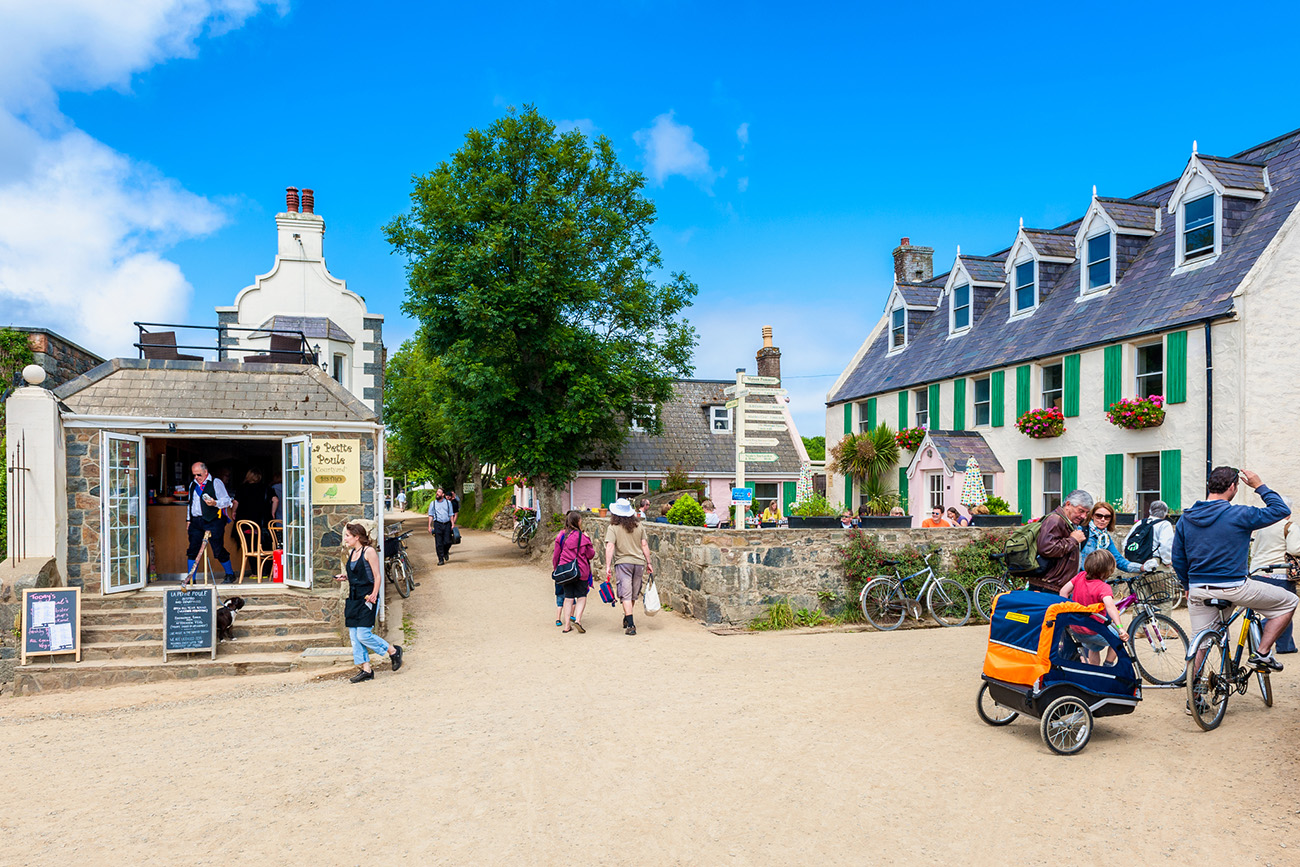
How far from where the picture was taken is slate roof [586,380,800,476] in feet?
89.0

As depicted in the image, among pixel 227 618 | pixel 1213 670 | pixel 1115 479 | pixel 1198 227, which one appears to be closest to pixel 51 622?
pixel 227 618

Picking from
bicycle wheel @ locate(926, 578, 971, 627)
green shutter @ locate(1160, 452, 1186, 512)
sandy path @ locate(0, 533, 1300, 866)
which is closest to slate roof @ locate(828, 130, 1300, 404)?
green shutter @ locate(1160, 452, 1186, 512)

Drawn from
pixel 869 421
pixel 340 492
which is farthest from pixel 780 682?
pixel 869 421

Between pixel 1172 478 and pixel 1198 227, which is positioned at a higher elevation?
pixel 1198 227

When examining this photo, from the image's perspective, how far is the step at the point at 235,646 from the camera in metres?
9.45

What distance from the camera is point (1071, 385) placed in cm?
1717

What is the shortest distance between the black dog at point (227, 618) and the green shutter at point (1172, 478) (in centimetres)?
1531

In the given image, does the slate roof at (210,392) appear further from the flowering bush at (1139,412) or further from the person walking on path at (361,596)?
A: the flowering bush at (1139,412)

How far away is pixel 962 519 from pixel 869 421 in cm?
912

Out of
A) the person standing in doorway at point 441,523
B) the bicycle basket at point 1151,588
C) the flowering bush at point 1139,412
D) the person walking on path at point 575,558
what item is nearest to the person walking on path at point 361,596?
the person walking on path at point 575,558

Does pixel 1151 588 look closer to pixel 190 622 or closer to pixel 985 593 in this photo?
pixel 985 593

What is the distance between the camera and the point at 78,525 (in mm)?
10328

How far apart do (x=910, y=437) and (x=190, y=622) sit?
17.6 m

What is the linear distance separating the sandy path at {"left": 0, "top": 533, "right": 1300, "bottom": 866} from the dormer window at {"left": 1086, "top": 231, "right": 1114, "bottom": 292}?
11722 mm
